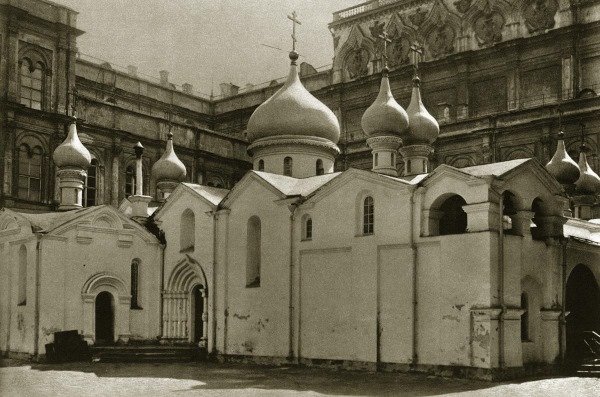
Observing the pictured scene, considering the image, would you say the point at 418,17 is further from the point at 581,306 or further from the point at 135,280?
the point at 581,306

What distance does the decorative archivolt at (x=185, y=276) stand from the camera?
92.6ft

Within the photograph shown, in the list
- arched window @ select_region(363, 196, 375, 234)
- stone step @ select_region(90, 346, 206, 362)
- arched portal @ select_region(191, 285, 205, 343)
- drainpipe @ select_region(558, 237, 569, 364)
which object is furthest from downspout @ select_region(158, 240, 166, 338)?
drainpipe @ select_region(558, 237, 569, 364)

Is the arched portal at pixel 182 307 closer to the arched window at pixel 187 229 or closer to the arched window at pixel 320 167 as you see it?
the arched window at pixel 187 229

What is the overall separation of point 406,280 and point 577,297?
5.90 meters

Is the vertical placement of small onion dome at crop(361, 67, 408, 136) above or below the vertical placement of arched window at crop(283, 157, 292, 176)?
above

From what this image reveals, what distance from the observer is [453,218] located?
23.4m

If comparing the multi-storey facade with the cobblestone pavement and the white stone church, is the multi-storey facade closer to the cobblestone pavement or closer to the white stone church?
the white stone church

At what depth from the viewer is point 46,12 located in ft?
133

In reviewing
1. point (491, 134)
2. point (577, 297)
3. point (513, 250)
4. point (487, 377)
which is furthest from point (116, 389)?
point (491, 134)

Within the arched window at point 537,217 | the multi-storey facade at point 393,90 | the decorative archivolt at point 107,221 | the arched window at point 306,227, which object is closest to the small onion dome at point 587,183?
the multi-storey facade at point 393,90

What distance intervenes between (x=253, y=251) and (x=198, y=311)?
371 centimetres

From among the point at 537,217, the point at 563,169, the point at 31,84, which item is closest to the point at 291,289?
the point at 537,217

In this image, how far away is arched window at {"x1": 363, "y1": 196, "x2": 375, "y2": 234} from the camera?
937 inches

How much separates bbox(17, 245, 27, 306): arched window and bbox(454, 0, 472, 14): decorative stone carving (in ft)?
91.1
